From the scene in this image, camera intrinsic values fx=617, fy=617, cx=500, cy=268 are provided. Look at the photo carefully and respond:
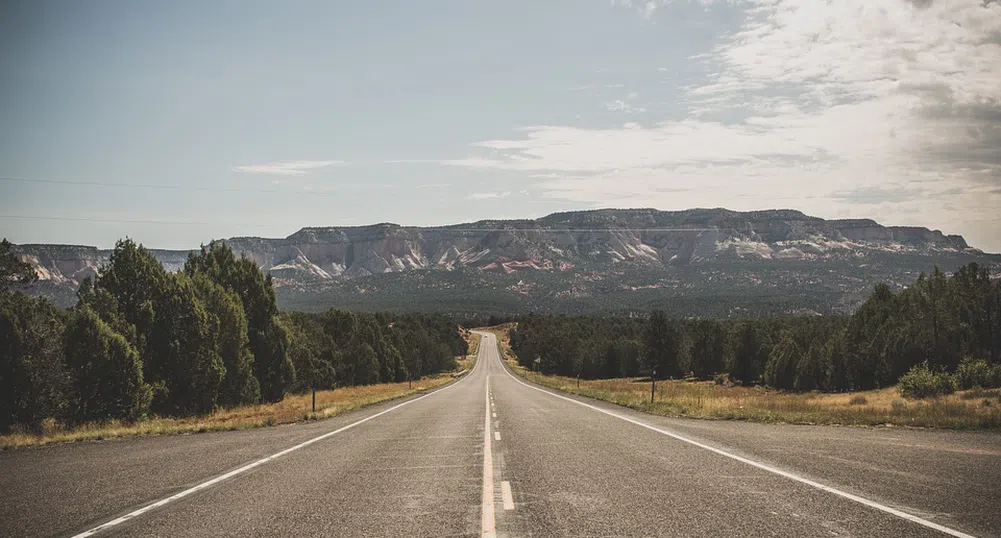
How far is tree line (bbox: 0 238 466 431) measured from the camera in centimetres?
2336

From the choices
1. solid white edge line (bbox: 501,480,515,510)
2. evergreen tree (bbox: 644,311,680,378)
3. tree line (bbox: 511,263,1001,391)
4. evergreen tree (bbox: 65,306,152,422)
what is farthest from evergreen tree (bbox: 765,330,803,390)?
solid white edge line (bbox: 501,480,515,510)

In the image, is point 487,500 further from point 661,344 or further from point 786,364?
point 661,344

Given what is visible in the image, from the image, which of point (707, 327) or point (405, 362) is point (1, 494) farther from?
point (707, 327)

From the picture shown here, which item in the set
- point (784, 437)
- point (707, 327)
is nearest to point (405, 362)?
point (707, 327)

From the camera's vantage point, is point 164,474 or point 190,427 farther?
point 190,427

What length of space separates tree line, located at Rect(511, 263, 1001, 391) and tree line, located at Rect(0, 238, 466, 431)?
49925 millimetres

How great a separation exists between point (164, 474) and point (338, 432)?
749 centimetres

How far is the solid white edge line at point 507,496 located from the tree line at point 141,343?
20855 mm

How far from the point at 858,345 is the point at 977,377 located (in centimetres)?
3330

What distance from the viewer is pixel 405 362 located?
319ft

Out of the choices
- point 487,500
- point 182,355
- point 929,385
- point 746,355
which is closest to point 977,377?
point 929,385

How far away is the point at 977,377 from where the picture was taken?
139 ft

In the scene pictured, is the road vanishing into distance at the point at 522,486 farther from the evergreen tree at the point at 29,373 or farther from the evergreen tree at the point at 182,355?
the evergreen tree at the point at 182,355

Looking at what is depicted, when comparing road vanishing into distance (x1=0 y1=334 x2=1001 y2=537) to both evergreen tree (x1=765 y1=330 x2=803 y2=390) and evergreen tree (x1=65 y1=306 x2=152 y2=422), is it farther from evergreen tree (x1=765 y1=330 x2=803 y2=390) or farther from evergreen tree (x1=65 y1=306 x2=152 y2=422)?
evergreen tree (x1=765 y1=330 x2=803 y2=390)
